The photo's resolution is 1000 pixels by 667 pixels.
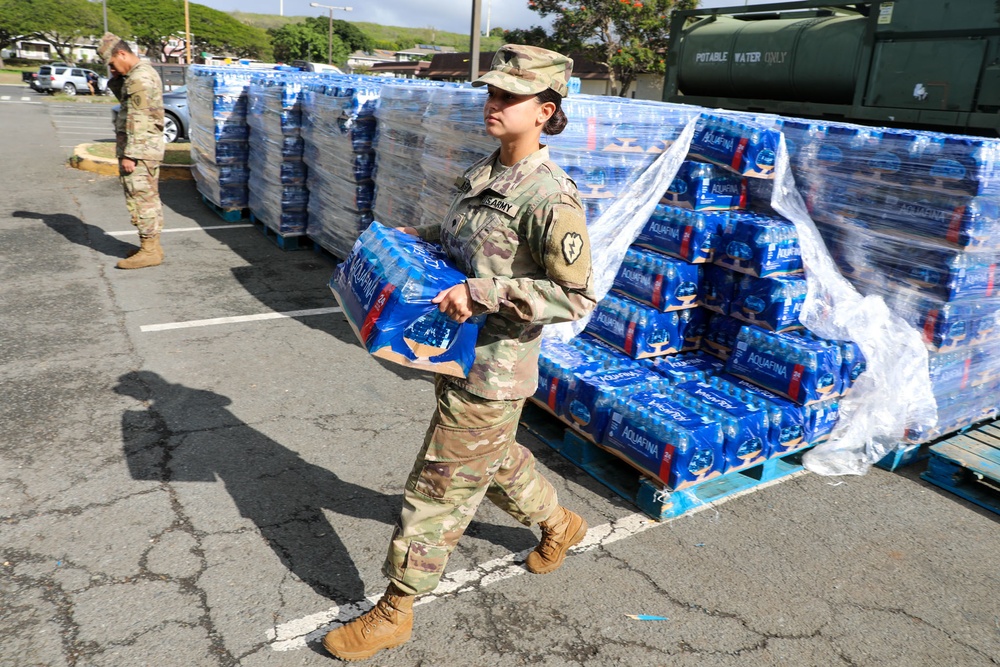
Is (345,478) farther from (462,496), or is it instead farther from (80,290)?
(80,290)

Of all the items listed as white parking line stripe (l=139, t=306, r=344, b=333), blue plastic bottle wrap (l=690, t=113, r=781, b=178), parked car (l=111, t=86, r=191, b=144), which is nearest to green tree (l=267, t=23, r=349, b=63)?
parked car (l=111, t=86, r=191, b=144)

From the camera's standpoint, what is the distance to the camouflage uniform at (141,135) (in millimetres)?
6984

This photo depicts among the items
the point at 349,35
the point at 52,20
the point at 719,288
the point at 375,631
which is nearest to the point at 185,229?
the point at 719,288

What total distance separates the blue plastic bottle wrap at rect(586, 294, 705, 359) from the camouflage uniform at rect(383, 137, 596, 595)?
1.89 metres

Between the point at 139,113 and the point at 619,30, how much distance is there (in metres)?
19.7

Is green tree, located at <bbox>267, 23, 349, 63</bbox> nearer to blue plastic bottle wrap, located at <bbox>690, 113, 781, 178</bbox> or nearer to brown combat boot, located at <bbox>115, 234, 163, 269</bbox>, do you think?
brown combat boot, located at <bbox>115, 234, 163, 269</bbox>

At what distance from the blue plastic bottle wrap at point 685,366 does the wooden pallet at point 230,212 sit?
6928 millimetres

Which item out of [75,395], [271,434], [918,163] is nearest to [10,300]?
[75,395]

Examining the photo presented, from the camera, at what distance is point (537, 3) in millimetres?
23438

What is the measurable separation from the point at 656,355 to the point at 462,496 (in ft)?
7.52

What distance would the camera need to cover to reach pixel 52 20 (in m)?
61.4

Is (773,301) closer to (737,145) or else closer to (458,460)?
(737,145)

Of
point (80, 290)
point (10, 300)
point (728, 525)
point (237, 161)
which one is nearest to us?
point (728, 525)

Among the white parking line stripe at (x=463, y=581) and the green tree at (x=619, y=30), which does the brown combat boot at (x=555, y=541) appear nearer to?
the white parking line stripe at (x=463, y=581)
